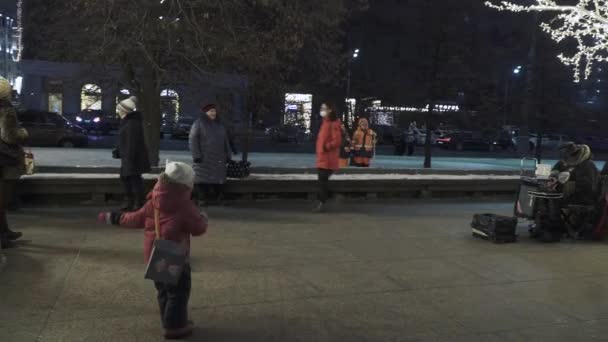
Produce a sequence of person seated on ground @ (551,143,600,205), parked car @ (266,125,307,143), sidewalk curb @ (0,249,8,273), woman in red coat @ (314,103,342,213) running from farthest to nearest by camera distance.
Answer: parked car @ (266,125,307,143) < woman in red coat @ (314,103,342,213) < person seated on ground @ (551,143,600,205) < sidewalk curb @ (0,249,8,273)

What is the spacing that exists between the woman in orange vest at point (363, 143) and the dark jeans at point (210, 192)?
4124 millimetres

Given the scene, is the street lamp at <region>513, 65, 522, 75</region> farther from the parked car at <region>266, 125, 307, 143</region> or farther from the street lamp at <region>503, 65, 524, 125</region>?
the parked car at <region>266, 125, 307, 143</region>

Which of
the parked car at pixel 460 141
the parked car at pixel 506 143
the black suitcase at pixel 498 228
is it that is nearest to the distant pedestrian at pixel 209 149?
the black suitcase at pixel 498 228

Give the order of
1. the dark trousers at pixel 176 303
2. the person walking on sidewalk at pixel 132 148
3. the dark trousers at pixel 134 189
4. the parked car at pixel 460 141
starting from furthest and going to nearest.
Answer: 1. the parked car at pixel 460 141
2. the dark trousers at pixel 134 189
3. the person walking on sidewalk at pixel 132 148
4. the dark trousers at pixel 176 303

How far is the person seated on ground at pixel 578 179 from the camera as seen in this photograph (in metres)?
8.19

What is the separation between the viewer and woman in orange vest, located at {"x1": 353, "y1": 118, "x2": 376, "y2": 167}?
1312 centimetres

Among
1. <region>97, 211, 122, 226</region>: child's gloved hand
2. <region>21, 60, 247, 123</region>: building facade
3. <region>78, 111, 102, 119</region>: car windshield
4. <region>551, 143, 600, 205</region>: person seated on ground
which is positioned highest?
<region>21, 60, 247, 123</region>: building facade

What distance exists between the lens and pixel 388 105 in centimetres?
2456

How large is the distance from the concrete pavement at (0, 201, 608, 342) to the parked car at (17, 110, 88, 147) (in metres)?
15.2

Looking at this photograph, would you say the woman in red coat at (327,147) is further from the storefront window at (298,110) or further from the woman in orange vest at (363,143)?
the storefront window at (298,110)

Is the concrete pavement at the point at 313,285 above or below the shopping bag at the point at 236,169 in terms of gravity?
below

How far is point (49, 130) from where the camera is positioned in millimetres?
22953

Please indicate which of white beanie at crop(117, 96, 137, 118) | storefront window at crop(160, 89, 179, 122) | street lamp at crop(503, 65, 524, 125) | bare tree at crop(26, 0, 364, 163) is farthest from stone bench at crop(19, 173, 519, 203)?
street lamp at crop(503, 65, 524, 125)

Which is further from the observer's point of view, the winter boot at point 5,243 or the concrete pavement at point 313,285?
the winter boot at point 5,243
